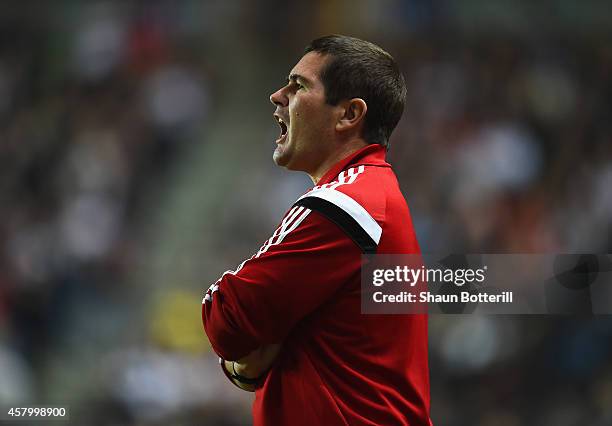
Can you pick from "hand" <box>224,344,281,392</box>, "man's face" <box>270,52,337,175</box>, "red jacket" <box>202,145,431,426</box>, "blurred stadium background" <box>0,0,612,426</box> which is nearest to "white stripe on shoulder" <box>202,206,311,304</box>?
"red jacket" <box>202,145,431,426</box>

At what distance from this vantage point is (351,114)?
2260 mm

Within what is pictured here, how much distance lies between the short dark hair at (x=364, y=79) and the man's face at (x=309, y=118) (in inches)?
0.9

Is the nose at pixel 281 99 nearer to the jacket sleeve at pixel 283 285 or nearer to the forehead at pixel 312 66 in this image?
the forehead at pixel 312 66

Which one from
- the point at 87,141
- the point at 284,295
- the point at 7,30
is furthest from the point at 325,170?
the point at 7,30

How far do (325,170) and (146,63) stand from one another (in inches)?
210

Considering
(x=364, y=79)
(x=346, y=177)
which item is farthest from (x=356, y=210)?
(x=364, y=79)

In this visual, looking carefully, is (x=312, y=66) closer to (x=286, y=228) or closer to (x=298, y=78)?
(x=298, y=78)

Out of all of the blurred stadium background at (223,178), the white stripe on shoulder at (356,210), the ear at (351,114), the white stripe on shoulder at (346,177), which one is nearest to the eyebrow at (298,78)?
the ear at (351,114)

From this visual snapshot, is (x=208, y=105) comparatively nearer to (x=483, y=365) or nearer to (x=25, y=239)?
(x=25, y=239)

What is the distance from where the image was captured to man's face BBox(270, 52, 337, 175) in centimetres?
227

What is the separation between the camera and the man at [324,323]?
78.4 inches

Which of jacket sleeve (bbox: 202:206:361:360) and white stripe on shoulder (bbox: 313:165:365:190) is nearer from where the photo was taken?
jacket sleeve (bbox: 202:206:361:360)

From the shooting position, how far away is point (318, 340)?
2031mm

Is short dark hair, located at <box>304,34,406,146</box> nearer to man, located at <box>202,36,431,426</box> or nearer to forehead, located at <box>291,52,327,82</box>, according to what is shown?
forehead, located at <box>291,52,327,82</box>
